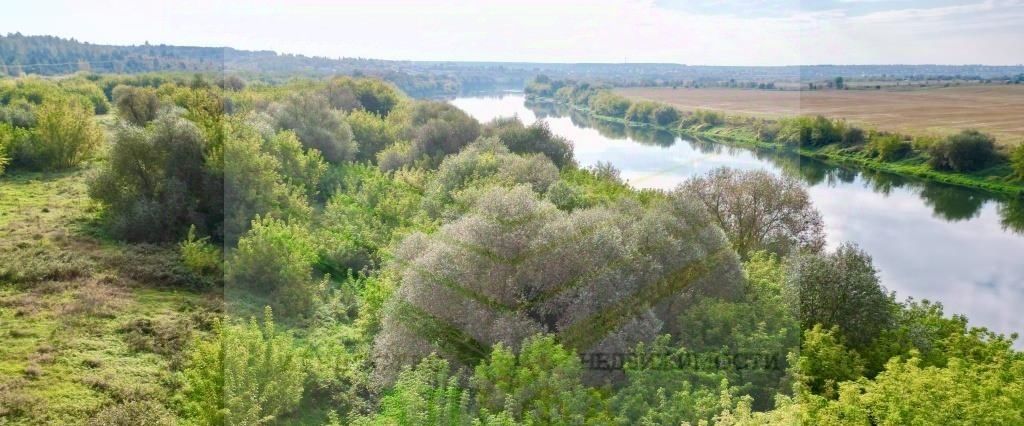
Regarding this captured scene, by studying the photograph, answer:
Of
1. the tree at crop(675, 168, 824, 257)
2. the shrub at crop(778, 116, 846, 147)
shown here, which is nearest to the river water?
the shrub at crop(778, 116, 846, 147)

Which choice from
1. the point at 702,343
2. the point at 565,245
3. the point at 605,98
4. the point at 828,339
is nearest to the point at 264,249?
the point at 565,245

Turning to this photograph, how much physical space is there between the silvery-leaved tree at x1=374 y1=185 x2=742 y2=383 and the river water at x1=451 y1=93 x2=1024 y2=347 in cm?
1543

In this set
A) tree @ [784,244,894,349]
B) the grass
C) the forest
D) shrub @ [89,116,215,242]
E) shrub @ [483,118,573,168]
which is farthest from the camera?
shrub @ [483,118,573,168]

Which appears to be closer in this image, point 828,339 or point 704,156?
point 828,339

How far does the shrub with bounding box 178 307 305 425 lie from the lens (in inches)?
458

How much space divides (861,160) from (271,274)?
56769 mm

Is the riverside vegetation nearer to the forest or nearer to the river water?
the river water

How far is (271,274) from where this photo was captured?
20.0 m

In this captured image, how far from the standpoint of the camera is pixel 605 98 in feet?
372

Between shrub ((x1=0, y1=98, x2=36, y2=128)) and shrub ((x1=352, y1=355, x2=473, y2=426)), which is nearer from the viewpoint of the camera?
shrub ((x1=352, y1=355, x2=473, y2=426))

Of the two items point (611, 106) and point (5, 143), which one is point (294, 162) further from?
point (611, 106)

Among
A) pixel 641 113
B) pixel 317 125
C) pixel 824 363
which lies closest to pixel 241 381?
pixel 824 363

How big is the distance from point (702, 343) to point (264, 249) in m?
13.2

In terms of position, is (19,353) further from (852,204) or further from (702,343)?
(852,204)
